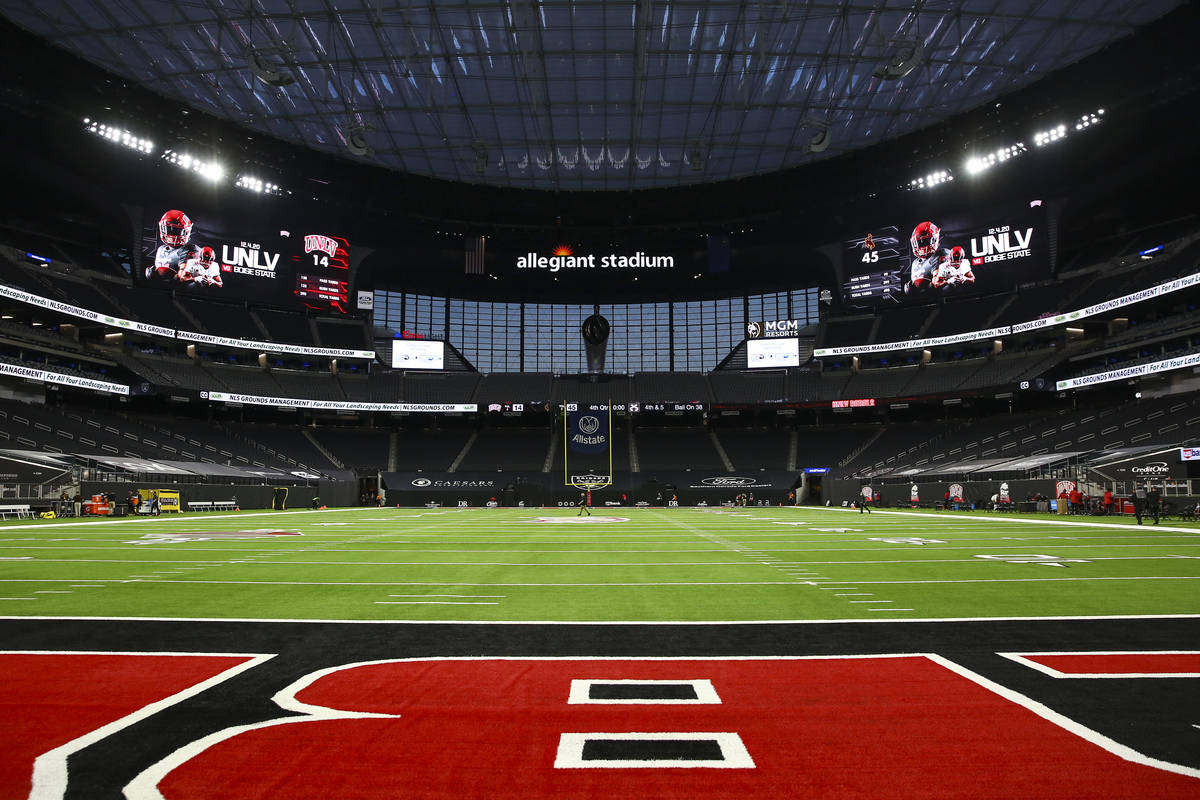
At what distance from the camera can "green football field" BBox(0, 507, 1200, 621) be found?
6102mm

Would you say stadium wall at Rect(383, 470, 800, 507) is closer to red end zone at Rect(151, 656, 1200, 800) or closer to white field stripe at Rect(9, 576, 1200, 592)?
white field stripe at Rect(9, 576, 1200, 592)

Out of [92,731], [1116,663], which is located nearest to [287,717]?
[92,731]

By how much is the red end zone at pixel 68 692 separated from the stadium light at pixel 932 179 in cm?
4546

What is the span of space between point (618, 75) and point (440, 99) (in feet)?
29.5

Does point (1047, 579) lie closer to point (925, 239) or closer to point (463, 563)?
point (463, 563)

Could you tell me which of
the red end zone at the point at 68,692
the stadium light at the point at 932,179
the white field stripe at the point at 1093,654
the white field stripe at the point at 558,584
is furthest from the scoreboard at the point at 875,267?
the red end zone at the point at 68,692

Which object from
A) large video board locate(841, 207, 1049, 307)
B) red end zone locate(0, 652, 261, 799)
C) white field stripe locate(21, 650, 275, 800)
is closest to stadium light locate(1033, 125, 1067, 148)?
large video board locate(841, 207, 1049, 307)

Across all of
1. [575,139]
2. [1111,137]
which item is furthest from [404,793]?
[1111,137]

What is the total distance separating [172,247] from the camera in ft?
145

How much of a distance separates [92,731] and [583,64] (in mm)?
32051

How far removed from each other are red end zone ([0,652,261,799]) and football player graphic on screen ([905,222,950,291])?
5135 cm

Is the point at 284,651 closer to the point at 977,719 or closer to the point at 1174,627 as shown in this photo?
the point at 977,719

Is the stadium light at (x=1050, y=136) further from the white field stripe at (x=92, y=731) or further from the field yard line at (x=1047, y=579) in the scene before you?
the white field stripe at (x=92, y=731)

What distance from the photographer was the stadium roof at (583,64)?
85.6 ft
